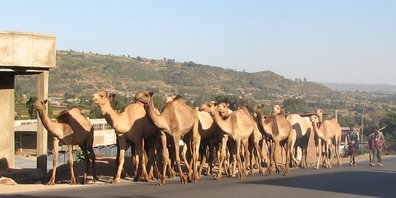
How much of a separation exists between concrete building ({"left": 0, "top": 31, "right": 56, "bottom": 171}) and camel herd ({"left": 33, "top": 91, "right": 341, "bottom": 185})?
260 cm

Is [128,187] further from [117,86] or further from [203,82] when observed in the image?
[203,82]

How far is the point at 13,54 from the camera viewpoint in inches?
862

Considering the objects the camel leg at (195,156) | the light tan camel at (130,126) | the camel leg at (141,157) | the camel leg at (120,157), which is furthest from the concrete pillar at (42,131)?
the camel leg at (195,156)

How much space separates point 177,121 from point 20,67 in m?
6.03

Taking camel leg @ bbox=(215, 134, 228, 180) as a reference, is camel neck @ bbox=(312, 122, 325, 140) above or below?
above

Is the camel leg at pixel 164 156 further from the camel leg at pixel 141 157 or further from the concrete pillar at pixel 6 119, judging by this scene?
the concrete pillar at pixel 6 119

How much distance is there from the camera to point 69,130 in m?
20.2

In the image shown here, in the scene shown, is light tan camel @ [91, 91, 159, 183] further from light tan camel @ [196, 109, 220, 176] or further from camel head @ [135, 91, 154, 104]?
light tan camel @ [196, 109, 220, 176]

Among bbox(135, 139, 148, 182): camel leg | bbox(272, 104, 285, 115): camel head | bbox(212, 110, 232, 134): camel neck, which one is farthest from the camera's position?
bbox(272, 104, 285, 115): camel head

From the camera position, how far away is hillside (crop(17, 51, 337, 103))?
421ft

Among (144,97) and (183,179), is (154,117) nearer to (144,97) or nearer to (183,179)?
(144,97)

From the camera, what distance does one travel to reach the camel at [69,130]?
1969 cm

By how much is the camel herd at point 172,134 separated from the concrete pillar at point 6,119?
14.2ft

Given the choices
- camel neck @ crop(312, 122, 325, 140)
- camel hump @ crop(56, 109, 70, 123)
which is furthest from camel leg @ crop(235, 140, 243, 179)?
camel neck @ crop(312, 122, 325, 140)
